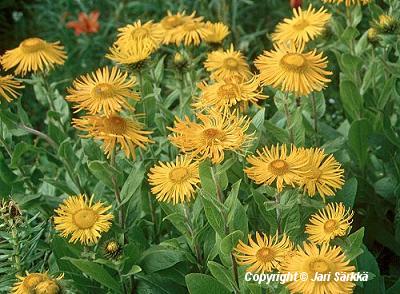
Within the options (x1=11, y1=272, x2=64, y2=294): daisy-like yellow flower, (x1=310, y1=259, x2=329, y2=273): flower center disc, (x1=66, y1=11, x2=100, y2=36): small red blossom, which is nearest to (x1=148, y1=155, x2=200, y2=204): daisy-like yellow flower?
(x1=11, y1=272, x2=64, y2=294): daisy-like yellow flower

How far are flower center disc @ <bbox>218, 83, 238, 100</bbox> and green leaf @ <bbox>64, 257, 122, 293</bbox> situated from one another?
502 millimetres

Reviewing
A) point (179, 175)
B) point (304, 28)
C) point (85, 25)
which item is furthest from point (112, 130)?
point (85, 25)

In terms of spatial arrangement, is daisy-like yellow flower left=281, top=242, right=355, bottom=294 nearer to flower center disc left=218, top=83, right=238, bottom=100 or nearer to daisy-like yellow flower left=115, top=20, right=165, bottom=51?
flower center disc left=218, top=83, right=238, bottom=100

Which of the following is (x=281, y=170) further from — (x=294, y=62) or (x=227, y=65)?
(x=227, y=65)

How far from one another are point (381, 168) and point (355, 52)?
40 cm

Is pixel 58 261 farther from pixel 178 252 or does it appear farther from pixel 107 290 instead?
pixel 178 252

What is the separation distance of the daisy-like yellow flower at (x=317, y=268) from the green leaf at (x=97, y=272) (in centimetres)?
51

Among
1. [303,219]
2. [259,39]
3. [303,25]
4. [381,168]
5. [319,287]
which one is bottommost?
[319,287]

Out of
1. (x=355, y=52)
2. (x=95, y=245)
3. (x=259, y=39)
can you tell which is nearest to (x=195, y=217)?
(x=95, y=245)

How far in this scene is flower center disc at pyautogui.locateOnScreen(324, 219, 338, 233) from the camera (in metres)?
1.47

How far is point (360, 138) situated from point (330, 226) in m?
0.69

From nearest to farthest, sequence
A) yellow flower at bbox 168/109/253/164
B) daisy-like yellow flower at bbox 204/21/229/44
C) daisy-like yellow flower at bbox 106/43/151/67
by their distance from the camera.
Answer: yellow flower at bbox 168/109/253/164 → daisy-like yellow flower at bbox 106/43/151/67 → daisy-like yellow flower at bbox 204/21/229/44

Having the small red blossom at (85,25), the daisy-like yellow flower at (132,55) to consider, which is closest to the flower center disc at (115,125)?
the daisy-like yellow flower at (132,55)

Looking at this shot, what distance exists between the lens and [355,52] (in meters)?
2.31
